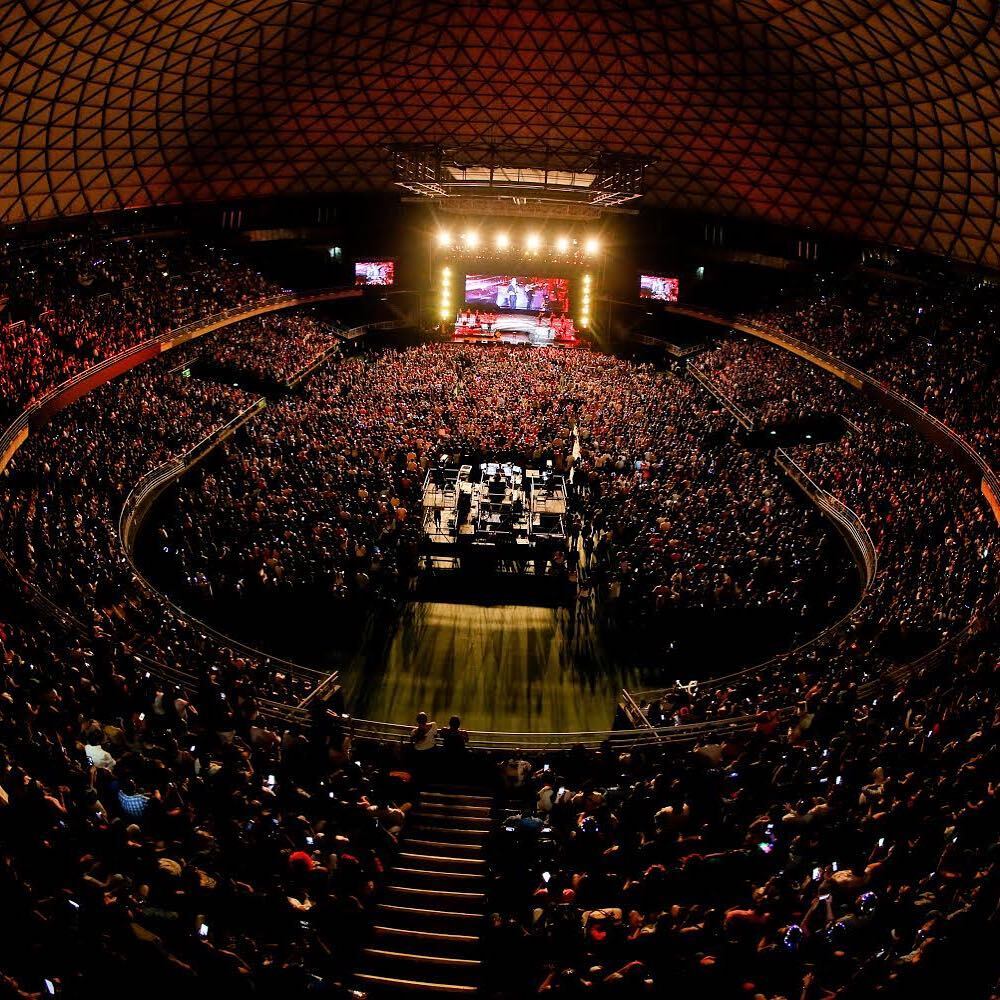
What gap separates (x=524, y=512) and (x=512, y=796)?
607 inches

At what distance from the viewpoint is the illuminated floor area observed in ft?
61.6

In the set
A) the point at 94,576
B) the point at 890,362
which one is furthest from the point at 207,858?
the point at 890,362

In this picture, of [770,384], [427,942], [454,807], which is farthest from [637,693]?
[770,384]

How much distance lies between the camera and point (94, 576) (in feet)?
62.2

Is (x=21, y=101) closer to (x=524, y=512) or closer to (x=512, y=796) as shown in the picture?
(x=524, y=512)

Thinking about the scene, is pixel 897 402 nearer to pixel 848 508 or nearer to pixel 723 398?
pixel 848 508

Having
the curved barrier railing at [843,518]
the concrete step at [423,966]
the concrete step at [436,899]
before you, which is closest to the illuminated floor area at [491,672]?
the concrete step at [436,899]

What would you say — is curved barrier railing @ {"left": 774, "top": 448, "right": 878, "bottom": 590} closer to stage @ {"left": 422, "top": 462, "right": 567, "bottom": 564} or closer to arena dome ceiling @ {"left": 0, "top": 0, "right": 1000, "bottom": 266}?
stage @ {"left": 422, "top": 462, "right": 567, "bottom": 564}

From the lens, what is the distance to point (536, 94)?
46.5 metres

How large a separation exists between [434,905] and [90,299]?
34.1 meters

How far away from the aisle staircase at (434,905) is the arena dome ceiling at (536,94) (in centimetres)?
3311

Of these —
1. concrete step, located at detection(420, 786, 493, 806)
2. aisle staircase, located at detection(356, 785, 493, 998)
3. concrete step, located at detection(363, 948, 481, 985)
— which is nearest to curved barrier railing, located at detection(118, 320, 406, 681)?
concrete step, located at detection(420, 786, 493, 806)

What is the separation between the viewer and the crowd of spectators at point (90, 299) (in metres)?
28.6

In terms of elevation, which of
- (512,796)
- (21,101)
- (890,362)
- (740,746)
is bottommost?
(512,796)
